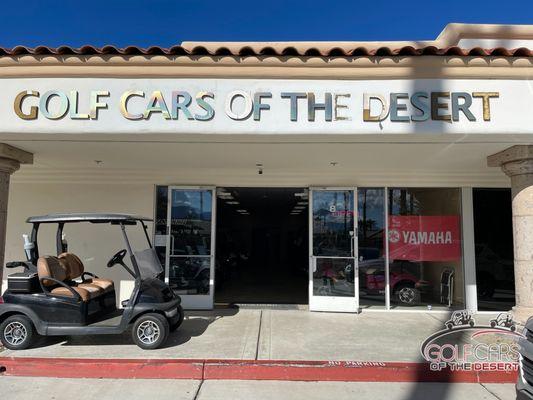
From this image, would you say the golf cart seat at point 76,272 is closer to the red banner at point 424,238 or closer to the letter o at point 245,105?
the letter o at point 245,105

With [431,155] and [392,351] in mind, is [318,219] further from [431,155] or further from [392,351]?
[392,351]

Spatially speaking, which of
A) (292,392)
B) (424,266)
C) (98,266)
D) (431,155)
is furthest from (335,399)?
(98,266)

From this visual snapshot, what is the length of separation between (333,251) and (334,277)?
0.53 m

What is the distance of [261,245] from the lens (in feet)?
85.4

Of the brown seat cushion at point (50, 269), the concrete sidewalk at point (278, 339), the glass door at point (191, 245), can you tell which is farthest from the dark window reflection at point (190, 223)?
the brown seat cushion at point (50, 269)

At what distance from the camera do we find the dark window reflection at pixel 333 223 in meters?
8.92

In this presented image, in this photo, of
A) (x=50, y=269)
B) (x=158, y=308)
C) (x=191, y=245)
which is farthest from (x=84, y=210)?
(x=158, y=308)

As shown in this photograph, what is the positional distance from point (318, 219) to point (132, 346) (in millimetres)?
4485

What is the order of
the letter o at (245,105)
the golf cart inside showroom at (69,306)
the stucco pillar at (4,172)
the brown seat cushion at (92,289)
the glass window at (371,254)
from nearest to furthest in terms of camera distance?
the golf cart inside showroom at (69,306), the letter o at (245,105), the brown seat cushion at (92,289), the stucco pillar at (4,172), the glass window at (371,254)

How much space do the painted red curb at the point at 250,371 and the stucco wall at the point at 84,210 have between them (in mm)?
3557

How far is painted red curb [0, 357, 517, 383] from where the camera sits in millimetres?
5152

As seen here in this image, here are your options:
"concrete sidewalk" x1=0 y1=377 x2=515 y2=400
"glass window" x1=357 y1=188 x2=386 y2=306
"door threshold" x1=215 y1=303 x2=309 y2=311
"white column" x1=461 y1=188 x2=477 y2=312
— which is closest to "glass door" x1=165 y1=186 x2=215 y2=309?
"door threshold" x1=215 y1=303 x2=309 y2=311

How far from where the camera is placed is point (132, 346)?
20.1ft

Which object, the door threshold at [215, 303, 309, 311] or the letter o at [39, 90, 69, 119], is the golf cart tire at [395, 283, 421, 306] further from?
the letter o at [39, 90, 69, 119]
